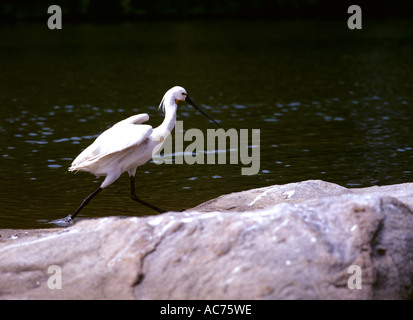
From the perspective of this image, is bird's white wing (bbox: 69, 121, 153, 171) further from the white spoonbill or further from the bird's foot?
the bird's foot

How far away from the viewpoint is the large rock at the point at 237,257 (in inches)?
210

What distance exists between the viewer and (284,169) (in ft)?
38.4

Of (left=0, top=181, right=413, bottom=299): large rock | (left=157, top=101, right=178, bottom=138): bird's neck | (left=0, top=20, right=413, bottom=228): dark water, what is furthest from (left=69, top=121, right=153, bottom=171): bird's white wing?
(left=0, top=181, right=413, bottom=299): large rock

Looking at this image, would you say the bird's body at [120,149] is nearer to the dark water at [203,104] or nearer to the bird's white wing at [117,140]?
the bird's white wing at [117,140]

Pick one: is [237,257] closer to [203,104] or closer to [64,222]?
[64,222]

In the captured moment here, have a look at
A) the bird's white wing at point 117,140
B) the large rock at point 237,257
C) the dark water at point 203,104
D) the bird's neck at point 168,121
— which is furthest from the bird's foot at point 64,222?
the large rock at point 237,257

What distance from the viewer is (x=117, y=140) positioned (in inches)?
316

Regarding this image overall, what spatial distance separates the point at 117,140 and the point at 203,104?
9638mm

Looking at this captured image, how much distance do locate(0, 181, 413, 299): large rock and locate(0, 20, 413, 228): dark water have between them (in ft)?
10.7

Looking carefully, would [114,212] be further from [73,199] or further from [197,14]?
Result: [197,14]

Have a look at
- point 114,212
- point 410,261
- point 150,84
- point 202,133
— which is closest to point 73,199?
point 114,212

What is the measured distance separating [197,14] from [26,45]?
17.4 metres

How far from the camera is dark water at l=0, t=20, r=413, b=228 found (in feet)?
35.9
